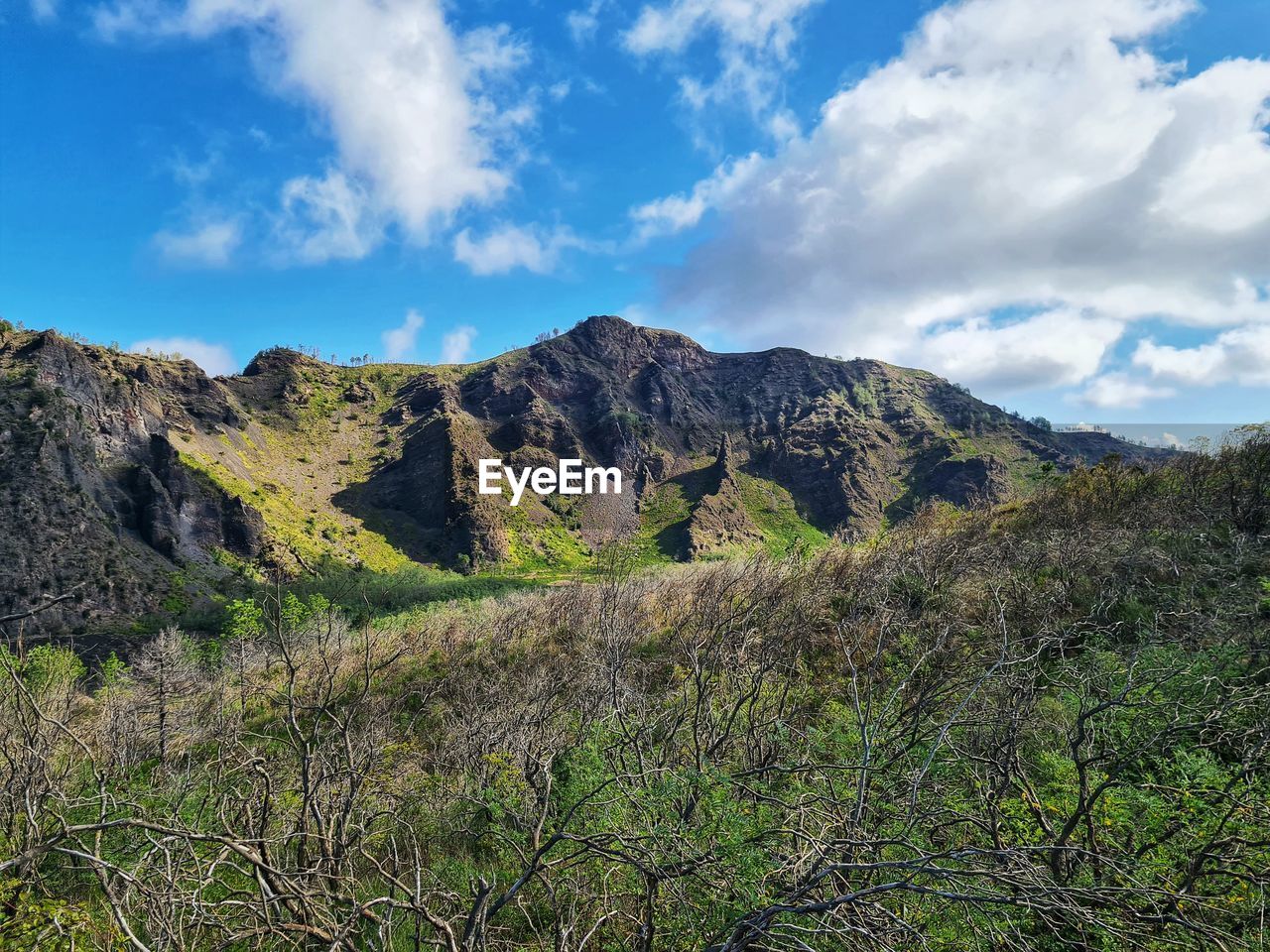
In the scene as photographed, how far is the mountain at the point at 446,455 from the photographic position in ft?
176

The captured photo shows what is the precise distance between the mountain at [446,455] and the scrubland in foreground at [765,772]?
1954cm

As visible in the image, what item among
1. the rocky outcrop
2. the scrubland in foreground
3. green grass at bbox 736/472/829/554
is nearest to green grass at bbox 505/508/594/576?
the rocky outcrop

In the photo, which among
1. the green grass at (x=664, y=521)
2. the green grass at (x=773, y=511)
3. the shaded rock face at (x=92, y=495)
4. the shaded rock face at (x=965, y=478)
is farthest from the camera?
the green grass at (x=773, y=511)

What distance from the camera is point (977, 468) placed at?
109 metres

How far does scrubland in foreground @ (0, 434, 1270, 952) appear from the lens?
3.01 meters

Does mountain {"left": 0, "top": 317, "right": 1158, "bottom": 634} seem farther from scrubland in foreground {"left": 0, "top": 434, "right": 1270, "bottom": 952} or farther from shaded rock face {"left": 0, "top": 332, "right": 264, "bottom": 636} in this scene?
scrubland in foreground {"left": 0, "top": 434, "right": 1270, "bottom": 952}

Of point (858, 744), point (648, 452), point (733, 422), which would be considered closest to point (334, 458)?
point (648, 452)

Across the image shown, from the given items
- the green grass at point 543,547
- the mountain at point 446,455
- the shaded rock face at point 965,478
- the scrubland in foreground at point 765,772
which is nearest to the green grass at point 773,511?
the mountain at point 446,455

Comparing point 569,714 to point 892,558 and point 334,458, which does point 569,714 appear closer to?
point 892,558

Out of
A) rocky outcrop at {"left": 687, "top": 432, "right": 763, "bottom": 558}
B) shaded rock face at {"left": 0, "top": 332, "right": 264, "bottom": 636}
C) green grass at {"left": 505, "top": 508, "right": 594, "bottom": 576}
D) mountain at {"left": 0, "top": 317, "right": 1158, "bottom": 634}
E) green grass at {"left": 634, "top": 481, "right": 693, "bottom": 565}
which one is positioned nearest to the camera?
shaded rock face at {"left": 0, "top": 332, "right": 264, "bottom": 636}

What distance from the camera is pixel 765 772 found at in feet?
13.1

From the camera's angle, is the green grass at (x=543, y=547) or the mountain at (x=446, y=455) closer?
the mountain at (x=446, y=455)

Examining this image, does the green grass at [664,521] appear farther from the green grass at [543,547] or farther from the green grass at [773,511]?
the green grass at [773,511]

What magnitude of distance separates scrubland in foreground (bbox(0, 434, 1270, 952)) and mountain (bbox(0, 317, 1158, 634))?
19.5 m
